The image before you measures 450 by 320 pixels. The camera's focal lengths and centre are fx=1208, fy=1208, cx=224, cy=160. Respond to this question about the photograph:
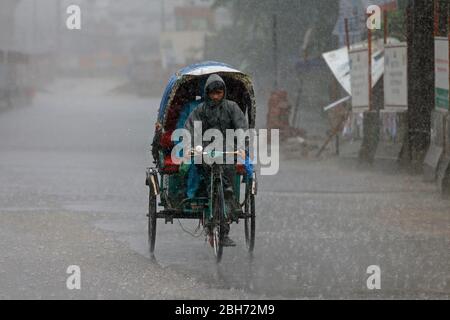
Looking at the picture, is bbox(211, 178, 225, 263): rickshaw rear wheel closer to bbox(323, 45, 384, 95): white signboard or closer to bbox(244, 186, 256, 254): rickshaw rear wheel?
bbox(244, 186, 256, 254): rickshaw rear wheel

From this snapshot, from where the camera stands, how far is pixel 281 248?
11.6 meters

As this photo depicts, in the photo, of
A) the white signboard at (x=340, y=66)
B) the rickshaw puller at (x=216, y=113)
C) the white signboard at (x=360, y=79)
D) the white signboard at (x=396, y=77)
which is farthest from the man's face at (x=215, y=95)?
the white signboard at (x=340, y=66)

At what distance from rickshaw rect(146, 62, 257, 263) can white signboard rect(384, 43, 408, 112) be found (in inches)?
370

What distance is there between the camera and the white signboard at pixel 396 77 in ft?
69.5

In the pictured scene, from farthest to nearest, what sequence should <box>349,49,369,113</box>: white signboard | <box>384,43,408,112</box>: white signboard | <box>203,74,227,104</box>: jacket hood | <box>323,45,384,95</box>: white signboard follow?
<box>323,45,384,95</box>: white signboard < <box>349,49,369,113</box>: white signboard < <box>384,43,408,112</box>: white signboard < <box>203,74,227,104</box>: jacket hood

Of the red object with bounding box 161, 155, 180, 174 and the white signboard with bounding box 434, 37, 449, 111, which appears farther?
the white signboard with bounding box 434, 37, 449, 111

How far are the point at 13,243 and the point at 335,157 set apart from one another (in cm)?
1295

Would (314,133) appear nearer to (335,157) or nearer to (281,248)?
(335,157)

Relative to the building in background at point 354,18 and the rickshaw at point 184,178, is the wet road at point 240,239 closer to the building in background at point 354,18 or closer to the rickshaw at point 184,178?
the rickshaw at point 184,178

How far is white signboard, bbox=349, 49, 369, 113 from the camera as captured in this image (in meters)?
22.6

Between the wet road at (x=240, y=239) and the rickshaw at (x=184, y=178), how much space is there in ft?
1.09

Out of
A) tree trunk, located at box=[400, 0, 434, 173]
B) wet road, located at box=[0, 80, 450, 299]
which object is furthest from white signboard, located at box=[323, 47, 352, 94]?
tree trunk, located at box=[400, 0, 434, 173]

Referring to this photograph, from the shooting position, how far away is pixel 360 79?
22859mm

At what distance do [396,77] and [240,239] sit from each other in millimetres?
9855
